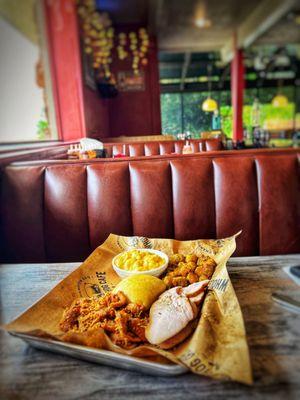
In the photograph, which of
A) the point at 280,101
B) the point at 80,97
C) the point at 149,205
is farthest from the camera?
the point at 280,101

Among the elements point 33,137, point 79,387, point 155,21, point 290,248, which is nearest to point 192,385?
point 79,387

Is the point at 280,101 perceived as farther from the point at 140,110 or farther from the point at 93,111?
the point at 93,111

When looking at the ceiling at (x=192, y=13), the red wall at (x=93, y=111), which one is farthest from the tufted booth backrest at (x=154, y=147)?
the ceiling at (x=192, y=13)

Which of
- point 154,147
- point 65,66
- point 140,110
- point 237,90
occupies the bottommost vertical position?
point 154,147

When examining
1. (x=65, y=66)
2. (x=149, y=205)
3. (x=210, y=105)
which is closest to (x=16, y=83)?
(x=65, y=66)

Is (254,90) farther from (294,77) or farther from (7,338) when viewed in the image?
(7,338)

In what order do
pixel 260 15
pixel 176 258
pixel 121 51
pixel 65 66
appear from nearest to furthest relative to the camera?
pixel 176 258 < pixel 65 66 < pixel 260 15 < pixel 121 51

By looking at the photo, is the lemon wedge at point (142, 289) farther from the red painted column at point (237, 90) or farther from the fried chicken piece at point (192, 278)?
the red painted column at point (237, 90)
